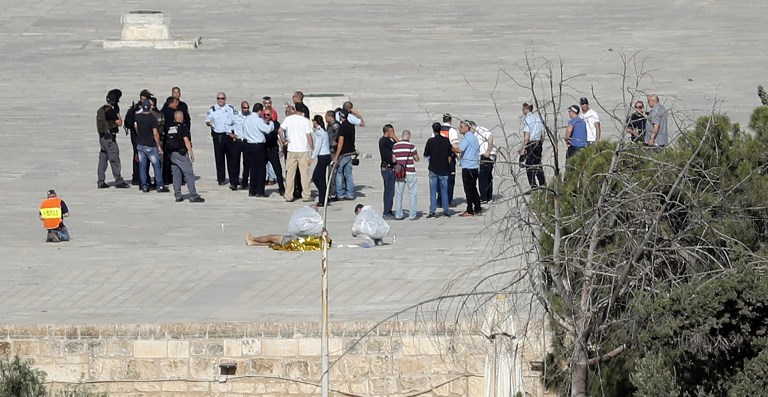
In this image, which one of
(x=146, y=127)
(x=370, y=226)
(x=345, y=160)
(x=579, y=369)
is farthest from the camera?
(x=146, y=127)

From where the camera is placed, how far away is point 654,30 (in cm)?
3938

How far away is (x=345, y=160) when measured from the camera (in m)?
23.5

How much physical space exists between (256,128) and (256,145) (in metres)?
0.29

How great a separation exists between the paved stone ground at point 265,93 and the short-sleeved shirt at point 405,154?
2.34 ft

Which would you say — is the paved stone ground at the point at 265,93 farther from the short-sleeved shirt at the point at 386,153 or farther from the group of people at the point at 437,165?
the short-sleeved shirt at the point at 386,153

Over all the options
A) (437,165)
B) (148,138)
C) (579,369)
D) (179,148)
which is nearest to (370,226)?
(437,165)

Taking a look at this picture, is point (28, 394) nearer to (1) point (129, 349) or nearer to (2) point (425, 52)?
(1) point (129, 349)

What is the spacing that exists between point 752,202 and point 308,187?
27.6ft

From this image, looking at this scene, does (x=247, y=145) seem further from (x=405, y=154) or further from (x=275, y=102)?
(x=275, y=102)

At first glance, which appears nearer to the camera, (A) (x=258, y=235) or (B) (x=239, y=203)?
(A) (x=258, y=235)

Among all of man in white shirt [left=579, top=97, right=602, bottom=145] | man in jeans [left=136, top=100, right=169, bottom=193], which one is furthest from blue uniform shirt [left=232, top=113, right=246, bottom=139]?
man in white shirt [left=579, top=97, right=602, bottom=145]

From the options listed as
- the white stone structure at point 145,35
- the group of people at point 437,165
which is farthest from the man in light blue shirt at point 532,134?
the white stone structure at point 145,35

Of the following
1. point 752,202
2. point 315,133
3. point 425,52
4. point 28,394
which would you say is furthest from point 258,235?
point 425,52

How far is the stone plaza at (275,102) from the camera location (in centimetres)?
1884
